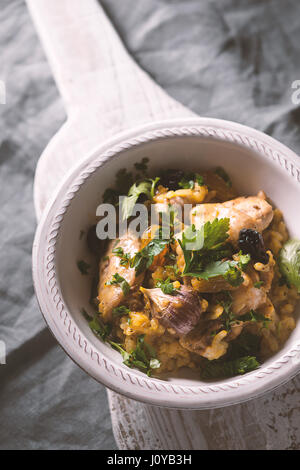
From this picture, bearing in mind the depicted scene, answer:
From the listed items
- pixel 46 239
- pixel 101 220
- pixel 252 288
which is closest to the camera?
pixel 252 288

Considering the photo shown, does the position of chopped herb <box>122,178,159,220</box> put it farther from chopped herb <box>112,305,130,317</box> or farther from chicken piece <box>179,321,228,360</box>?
chicken piece <box>179,321,228,360</box>

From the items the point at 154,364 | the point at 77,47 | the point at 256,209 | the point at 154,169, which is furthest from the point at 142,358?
the point at 77,47

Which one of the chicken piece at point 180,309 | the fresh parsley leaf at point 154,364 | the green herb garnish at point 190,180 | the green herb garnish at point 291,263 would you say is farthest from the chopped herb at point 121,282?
the green herb garnish at point 291,263

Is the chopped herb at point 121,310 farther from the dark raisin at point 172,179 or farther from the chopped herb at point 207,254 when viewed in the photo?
the dark raisin at point 172,179

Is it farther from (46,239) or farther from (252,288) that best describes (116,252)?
(252,288)

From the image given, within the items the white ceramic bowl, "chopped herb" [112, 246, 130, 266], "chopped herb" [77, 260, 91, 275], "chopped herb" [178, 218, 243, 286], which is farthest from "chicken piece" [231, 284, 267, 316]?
"chopped herb" [77, 260, 91, 275]
